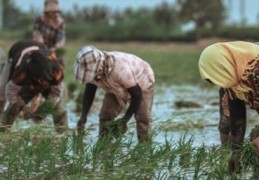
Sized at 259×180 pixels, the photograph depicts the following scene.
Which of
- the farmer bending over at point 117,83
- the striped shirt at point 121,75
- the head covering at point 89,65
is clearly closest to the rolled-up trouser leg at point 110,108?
the farmer bending over at point 117,83

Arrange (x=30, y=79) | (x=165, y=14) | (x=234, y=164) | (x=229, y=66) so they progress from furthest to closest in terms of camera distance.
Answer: (x=165, y=14)
(x=30, y=79)
(x=234, y=164)
(x=229, y=66)

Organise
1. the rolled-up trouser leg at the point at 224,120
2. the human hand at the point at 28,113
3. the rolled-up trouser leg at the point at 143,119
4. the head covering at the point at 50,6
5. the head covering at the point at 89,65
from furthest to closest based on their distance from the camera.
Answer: the head covering at the point at 50,6 < the human hand at the point at 28,113 < the rolled-up trouser leg at the point at 143,119 < the head covering at the point at 89,65 < the rolled-up trouser leg at the point at 224,120

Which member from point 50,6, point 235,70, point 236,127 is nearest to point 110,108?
point 236,127

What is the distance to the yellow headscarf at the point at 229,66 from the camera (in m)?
5.00

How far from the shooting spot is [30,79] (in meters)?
7.53

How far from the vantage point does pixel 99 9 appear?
66875mm

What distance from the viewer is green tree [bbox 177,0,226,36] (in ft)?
181

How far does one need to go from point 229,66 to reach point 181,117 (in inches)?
145

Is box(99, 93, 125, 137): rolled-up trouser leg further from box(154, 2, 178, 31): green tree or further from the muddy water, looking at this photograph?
box(154, 2, 178, 31): green tree

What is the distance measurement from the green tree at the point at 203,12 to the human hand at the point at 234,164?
163 feet

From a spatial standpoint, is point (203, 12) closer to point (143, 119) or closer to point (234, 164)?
point (143, 119)

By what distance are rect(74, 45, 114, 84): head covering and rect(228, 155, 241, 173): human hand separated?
185 centimetres

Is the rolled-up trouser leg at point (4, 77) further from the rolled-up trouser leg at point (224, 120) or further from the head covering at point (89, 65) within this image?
the rolled-up trouser leg at point (224, 120)

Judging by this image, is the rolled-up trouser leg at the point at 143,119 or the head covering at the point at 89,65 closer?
the head covering at the point at 89,65
